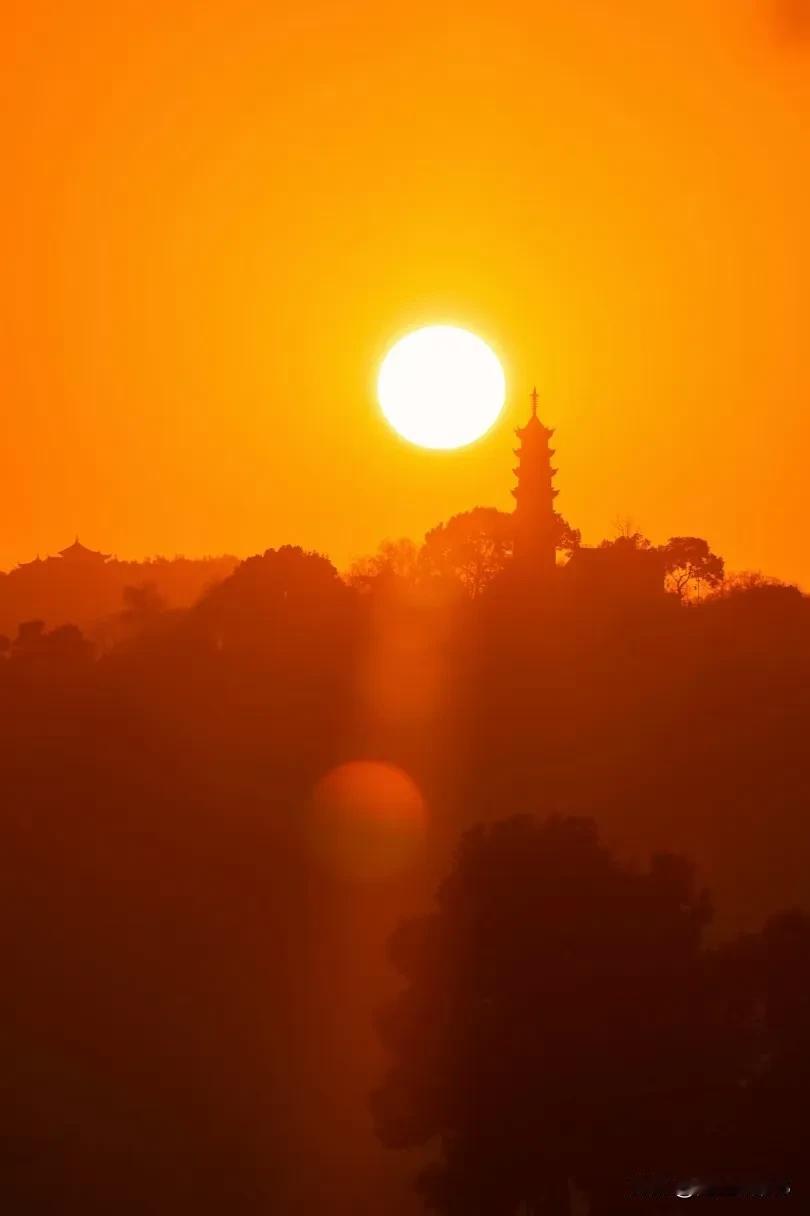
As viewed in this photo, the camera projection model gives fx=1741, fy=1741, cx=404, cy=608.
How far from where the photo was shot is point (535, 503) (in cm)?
10469

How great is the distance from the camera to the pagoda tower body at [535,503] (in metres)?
102

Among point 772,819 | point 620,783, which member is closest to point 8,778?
point 620,783

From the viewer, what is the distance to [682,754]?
74000mm

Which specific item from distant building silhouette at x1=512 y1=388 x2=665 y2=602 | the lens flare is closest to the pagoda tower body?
distant building silhouette at x1=512 y1=388 x2=665 y2=602

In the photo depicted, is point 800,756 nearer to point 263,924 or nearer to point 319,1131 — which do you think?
point 263,924

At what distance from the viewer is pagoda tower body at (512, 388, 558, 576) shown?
102 meters

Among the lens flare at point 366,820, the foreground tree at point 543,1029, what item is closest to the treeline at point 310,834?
the foreground tree at point 543,1029

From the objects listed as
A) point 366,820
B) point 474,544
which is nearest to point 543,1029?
point 366,820

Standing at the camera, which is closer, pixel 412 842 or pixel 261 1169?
pixel 261 1169

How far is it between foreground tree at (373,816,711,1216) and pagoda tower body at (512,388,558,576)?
2290 inches

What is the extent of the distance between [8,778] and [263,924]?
44.7 ft

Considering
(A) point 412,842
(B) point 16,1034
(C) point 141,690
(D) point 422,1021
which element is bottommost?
(D) point 422,1021

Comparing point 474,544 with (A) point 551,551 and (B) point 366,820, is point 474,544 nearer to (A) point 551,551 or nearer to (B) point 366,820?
(A) point 551,551

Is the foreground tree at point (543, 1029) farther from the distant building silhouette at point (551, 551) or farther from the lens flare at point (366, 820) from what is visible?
the distant building silhouette at point (551, 551)
